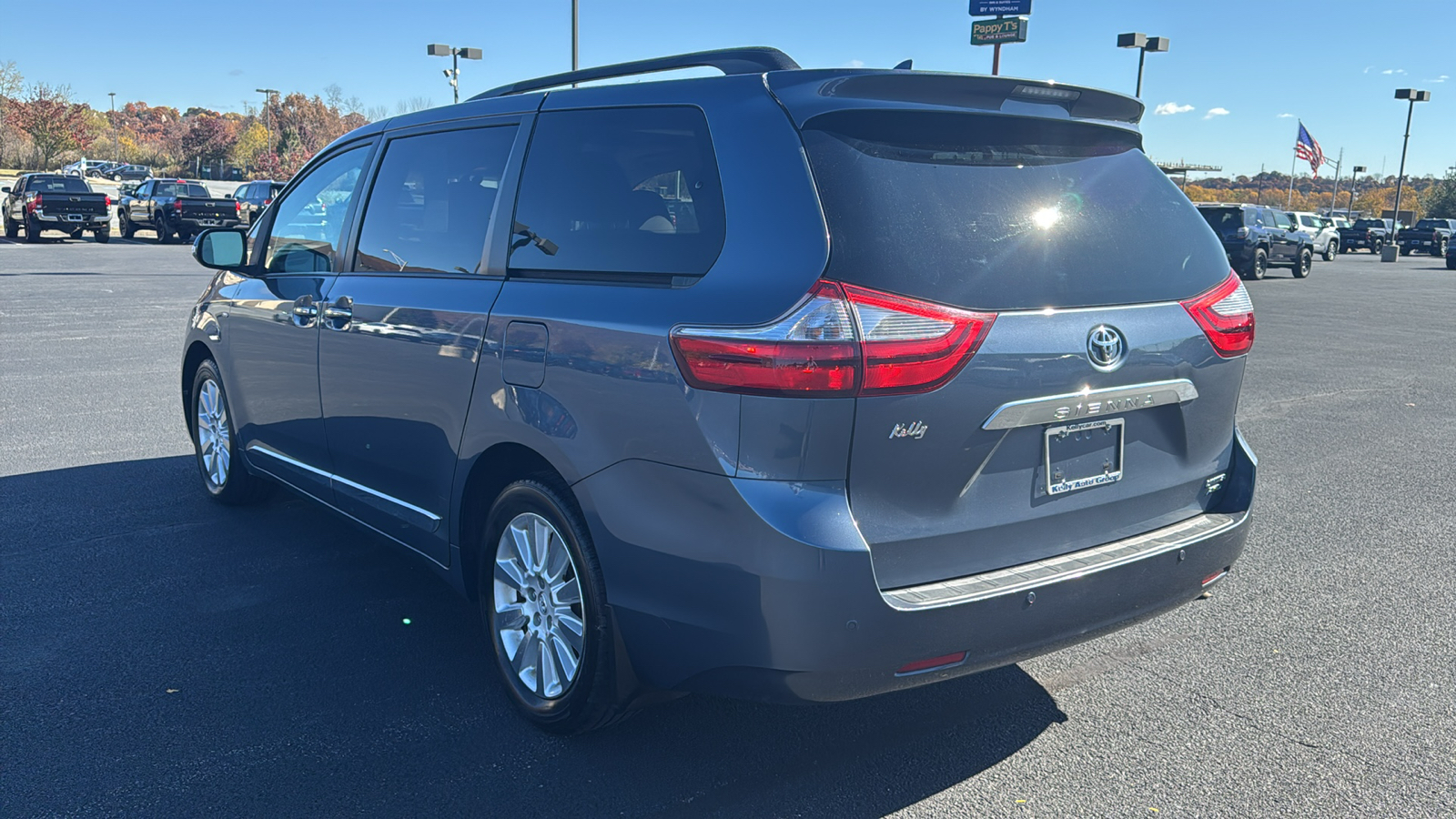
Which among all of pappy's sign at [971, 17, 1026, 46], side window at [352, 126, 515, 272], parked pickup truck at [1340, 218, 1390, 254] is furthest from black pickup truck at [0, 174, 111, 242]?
parked pickup truck at [1340, 218, 1390, 254]

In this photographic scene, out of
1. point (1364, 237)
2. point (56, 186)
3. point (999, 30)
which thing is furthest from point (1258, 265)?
point (1364, 237)

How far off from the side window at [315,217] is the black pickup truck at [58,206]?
3002cm

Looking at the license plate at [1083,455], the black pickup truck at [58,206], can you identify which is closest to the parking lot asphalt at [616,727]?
the license plate at [1083,455]

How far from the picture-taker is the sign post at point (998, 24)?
36062mm

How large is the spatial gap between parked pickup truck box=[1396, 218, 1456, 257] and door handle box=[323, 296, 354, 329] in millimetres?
55578

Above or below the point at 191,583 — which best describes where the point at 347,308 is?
above

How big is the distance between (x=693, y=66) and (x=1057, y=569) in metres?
1.81

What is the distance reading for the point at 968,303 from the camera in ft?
8.86

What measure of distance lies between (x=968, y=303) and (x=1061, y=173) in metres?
0.64

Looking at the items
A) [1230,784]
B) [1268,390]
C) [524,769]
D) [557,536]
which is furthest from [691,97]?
[1268,390]

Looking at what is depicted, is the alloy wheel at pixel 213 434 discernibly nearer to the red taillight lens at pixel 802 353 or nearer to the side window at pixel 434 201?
the side window at pixel 434 201

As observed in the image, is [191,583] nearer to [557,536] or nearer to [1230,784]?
[557,536]

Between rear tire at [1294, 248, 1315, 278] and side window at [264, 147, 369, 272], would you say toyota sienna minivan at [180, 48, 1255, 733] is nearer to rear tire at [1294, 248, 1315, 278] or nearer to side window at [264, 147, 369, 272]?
side window at [264, 147, 369, 272]

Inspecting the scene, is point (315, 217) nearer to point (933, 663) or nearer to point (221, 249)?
point (221, 249)
